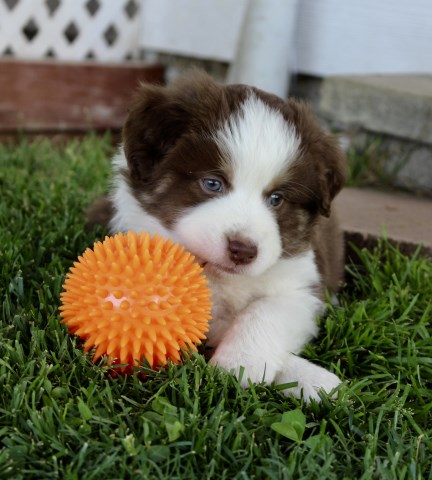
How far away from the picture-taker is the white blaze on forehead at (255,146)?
2732mm

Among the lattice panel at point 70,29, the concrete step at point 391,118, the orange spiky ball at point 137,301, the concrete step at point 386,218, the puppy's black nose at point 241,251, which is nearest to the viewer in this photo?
the orange spiky ball at point 137,301

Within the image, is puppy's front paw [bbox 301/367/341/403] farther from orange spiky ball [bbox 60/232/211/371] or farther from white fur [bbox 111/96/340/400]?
orange spiky ball [bbox 60/232/211/371]

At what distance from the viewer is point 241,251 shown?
8.52 ft

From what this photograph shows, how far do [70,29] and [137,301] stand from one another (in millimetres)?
5433

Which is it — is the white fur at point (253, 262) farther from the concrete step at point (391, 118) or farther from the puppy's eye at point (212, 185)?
the concrete step at point (391, 118)

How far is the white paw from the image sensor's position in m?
2.61

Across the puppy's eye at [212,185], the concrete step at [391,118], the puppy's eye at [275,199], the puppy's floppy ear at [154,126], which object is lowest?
the concrete step at [391,118]

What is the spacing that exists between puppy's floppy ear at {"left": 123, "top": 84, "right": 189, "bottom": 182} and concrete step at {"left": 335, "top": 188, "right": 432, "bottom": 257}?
5.25 ft

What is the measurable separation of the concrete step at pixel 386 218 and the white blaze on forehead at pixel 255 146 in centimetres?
138

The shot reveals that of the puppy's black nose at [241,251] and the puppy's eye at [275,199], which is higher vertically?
the puppy's eye at [275,199]

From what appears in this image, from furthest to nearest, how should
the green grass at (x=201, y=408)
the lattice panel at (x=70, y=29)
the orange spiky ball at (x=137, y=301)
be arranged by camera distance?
the lattice panel at (x=70, y=29) → the orange spiky ball at (x=137, y=301) → the green grass at (x=201, y=408)

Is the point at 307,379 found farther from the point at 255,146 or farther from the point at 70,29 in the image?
the point at 70,29

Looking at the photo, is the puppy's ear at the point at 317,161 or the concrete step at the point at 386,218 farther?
the concrete step at the point at 386,218

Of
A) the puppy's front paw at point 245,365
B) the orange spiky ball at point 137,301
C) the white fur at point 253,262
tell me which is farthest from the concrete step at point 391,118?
the orange spiky ball at point 137,301
